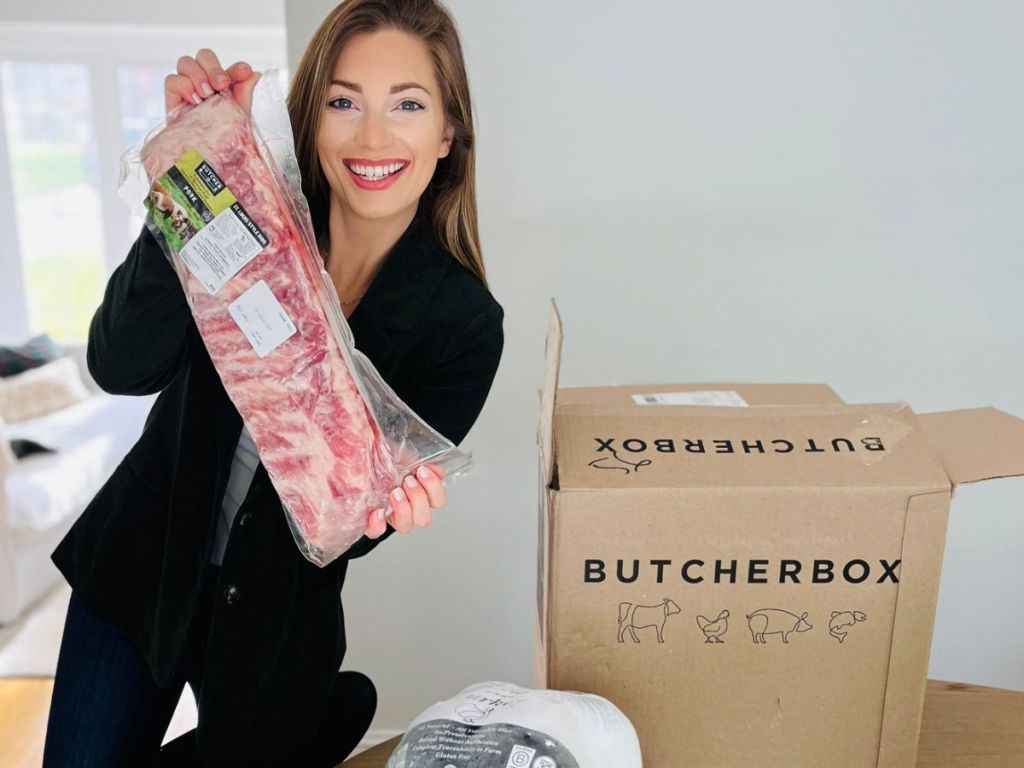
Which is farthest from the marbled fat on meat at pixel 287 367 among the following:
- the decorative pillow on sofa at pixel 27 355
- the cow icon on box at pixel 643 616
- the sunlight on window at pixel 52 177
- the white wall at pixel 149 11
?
the sunlight on window at pixel 52 177

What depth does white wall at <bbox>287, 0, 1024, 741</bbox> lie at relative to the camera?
160 cm

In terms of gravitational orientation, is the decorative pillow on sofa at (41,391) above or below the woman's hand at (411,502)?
below

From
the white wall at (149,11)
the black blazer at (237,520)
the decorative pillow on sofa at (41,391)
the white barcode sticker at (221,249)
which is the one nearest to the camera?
the white barcode sticker at (221,249)

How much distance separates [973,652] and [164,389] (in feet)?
5.38

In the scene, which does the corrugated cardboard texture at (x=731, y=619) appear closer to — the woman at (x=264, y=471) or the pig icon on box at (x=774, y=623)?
the pig icon on box at (x=774, y=623)

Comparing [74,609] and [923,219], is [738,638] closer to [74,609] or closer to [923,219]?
[74,609]

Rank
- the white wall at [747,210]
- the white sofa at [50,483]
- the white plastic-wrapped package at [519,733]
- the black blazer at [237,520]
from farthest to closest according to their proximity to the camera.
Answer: the white sofa at [50,483] → the white wall at [747,210] → the black blazer at [237,520] → the white plastic-wrapped package at [519,733]

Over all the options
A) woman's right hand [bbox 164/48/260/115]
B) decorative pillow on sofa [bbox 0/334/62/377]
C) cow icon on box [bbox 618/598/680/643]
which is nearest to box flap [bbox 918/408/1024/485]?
cow icon on box [bbox 618/598/680/643]

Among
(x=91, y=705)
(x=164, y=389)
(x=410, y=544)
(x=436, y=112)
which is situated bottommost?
(x=410, y=544)

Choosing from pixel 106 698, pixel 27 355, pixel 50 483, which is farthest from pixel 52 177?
pixel 106 698

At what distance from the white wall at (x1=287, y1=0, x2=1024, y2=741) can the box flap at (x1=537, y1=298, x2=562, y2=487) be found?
0.85 metres

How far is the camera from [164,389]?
3.56ft

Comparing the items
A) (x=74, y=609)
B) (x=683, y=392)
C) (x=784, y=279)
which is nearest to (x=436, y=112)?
(x=683, y=392)

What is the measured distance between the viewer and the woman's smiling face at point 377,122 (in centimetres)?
98
